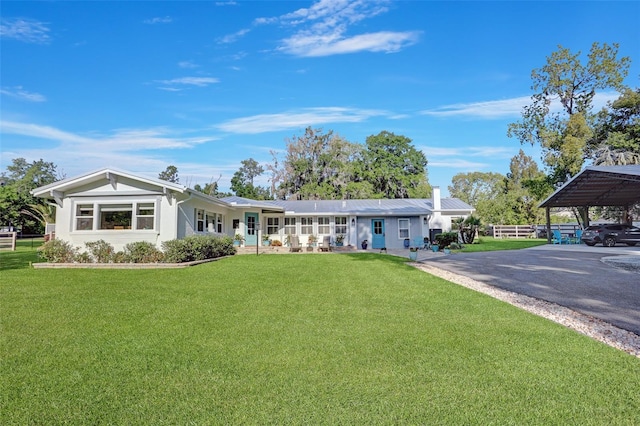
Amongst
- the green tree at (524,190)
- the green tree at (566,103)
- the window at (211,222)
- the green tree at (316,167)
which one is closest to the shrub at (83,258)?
the window at (211,222)

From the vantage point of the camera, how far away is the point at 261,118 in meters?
22.4

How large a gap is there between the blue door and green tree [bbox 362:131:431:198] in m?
18.2

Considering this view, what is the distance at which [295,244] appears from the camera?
2059cm

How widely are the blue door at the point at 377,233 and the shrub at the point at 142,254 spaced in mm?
12591

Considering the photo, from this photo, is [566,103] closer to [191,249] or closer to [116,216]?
[191,249]

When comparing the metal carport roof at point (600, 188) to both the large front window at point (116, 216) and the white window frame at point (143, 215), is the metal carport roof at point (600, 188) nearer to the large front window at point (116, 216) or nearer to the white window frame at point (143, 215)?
the white window frame at point (143, 215)

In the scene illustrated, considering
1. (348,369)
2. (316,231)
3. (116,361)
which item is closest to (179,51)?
(316,231)

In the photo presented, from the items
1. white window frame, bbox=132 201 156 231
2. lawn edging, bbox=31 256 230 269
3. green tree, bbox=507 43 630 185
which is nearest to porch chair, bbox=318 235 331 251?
lawn edging, bbox=31 256 230 269

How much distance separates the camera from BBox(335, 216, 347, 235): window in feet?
70.7

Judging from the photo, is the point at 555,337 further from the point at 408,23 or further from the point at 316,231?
the point at 316,231

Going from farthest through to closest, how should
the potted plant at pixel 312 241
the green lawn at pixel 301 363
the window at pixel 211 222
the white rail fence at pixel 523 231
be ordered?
the white rail fence at pixel 523 231, the potted plant at pixel 312 241, the window at pixel 211 222, the green lawn at pixel 301 363

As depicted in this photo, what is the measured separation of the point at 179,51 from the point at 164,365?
1565 centimetres

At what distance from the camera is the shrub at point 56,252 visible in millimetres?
12781

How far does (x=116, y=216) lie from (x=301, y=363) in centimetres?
1357
